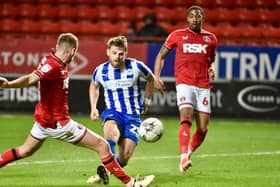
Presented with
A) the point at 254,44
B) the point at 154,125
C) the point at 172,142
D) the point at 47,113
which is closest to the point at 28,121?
the point at 172,142

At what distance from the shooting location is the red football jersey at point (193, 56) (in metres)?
10.0

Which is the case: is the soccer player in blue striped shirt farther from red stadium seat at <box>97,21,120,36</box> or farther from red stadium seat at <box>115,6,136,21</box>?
red stadium seat at <box>115,6,136,21</box>

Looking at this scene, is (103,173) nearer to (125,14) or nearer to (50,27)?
(50,27)

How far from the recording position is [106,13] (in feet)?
65.5

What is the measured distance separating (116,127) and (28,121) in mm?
7188

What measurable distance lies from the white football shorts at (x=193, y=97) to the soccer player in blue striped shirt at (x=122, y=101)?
0.97 m

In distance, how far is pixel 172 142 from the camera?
13.0m

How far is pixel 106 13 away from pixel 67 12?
103 centimetres

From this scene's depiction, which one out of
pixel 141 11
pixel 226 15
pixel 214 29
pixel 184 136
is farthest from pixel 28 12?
pixel 184 136

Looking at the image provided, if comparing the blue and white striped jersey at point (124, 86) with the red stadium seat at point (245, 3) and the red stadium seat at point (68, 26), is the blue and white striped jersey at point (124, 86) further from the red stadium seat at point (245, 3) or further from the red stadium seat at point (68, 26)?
the red stadium seat at point (245, 3)

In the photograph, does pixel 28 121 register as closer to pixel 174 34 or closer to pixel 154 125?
pixel 174 34

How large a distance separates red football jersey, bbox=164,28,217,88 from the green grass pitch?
46.7 inches

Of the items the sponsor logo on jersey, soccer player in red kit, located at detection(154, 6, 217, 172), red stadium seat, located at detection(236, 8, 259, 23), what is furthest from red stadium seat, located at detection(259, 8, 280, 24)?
the sponsor logo on jersey

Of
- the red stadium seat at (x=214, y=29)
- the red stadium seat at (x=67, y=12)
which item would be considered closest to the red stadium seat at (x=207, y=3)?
the red stadium seat at (x=214, y=29)
